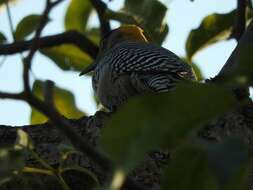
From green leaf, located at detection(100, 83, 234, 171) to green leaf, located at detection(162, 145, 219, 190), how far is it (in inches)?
1.4

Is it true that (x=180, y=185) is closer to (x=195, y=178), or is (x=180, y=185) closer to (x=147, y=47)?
(x=195, y=178)

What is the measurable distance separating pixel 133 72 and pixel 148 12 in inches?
71.5

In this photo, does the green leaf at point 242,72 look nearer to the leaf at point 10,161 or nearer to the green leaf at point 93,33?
the leaf at point 10,161

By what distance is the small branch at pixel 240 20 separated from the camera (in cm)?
438

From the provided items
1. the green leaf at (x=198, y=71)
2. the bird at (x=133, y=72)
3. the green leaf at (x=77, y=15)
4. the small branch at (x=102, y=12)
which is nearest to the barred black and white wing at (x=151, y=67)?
the bird at (x=133, y=72)

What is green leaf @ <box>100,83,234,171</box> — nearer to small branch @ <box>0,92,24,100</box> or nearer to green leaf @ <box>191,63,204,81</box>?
small branch @ <box>0,92,24,100</box>

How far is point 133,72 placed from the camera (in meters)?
5.70

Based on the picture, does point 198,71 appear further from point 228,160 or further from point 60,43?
point 228,160

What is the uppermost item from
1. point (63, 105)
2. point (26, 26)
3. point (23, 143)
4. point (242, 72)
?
point (242, 72)

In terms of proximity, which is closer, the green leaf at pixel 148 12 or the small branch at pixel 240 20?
the green leaf at pixel 148 12

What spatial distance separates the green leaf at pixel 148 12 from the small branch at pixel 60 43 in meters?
0.46

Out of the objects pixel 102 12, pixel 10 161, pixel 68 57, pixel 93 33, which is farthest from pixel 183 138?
pixel 93 33

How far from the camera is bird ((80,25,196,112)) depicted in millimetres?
5348

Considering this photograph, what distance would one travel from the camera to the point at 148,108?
1.21 metres
